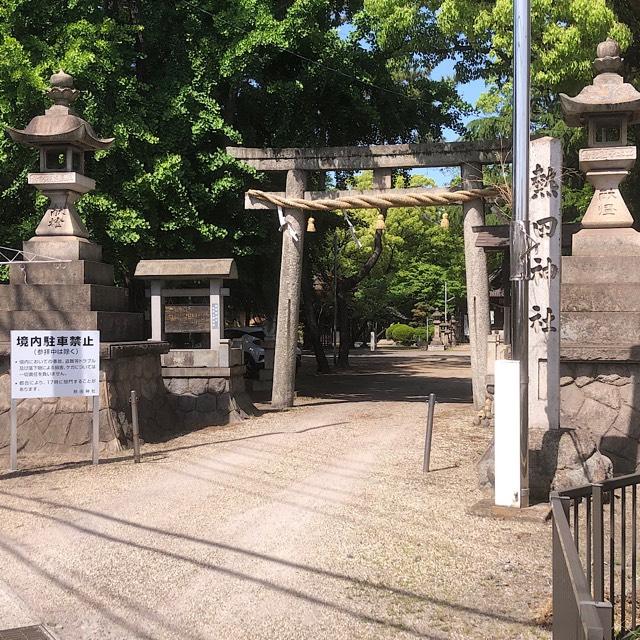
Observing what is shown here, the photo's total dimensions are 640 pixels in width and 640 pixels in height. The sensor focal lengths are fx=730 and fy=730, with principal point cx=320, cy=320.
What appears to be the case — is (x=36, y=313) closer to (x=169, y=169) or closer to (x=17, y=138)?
(x=17, y=138)

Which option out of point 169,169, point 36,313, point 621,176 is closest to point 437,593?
point 621,176

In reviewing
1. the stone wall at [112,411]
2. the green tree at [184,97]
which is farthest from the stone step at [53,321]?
the green tree at [184,97]

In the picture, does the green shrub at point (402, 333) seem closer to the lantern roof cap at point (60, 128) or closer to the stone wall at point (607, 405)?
the lantern roof cap at point (60, 128)

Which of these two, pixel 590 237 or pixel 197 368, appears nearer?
pixel 590 237

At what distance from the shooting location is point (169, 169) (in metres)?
13.8

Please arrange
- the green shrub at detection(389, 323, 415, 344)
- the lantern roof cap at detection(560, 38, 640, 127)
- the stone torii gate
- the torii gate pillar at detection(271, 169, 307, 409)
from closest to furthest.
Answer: the lantern roof cap at detection(560, 38, 640, 127), the stone torii gate, the torii gate pillar at detection(271, 169, 307, 409), the green shrub at detection(389, 323, 415, 344)

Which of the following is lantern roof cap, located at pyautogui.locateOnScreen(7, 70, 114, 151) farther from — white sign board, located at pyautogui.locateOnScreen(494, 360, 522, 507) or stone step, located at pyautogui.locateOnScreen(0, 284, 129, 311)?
white sign board, located at pyautogui.locateOnScreen(494, 360, 522, 507)

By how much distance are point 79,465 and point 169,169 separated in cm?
640

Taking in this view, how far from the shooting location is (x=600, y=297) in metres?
8.20

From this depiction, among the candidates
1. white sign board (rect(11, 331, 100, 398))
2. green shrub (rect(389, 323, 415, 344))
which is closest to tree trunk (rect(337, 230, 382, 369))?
white sign board (rect(11, 331, 100, 398))

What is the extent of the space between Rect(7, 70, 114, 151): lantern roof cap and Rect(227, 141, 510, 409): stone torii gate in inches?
144

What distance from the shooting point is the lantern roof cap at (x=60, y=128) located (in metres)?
11.1

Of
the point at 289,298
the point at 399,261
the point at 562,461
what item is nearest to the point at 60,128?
the point at 289,298

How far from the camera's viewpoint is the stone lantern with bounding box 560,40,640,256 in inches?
335
